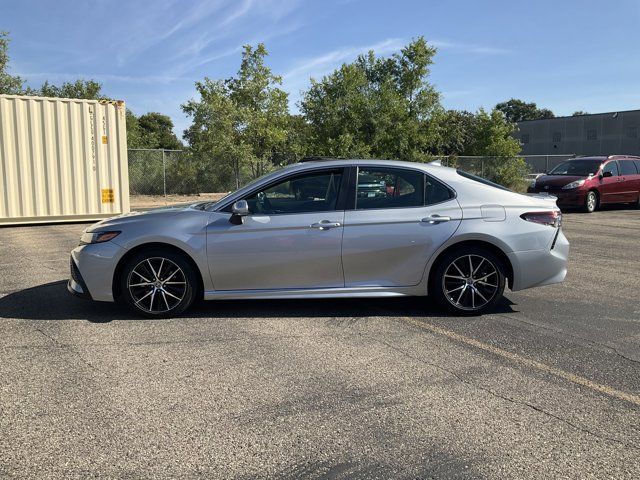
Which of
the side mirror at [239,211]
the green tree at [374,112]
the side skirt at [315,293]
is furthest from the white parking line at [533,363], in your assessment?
the green tree at [374,112]

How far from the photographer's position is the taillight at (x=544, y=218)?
545 centimetres

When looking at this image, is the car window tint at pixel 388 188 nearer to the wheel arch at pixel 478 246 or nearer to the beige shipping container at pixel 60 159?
the wheel arch at pixel 478 246

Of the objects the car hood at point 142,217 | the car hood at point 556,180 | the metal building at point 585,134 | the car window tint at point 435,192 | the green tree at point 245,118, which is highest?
the metal building at point 585,134

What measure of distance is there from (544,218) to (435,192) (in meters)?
1.13

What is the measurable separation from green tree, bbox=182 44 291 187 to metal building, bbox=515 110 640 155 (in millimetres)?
42477

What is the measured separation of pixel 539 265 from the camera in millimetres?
5449

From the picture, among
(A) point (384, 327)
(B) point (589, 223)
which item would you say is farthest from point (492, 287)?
(B) point (589, 223)

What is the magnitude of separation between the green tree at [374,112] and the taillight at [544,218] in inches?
700

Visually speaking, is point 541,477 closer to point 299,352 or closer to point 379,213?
point 299,352

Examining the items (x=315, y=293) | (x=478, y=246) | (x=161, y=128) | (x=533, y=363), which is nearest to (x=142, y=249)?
(x=315, y=293)

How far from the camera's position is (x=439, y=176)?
219 inches

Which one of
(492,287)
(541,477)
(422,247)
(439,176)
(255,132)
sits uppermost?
(255,132)

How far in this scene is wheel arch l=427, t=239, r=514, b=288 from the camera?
536cm

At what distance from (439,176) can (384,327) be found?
1664 mm
